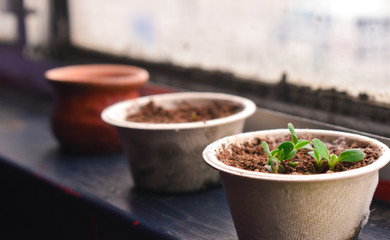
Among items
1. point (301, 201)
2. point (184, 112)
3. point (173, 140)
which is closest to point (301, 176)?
point (301, 201)

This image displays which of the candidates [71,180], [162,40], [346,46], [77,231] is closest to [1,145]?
[71,180]

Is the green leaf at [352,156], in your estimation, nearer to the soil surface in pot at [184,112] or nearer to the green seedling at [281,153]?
the green seedling at [281,153]

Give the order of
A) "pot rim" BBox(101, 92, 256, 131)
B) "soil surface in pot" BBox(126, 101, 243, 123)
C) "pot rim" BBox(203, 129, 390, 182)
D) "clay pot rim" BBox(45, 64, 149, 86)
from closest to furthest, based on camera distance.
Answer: "pot rim" BBox(203, 129, 390, 182) < "pot rim" BBox(101, 92, 256, 131) < "soil surface in pot" BBox(126, 101, 243, 123) < "clay pot rim" BBox(45, 64, 149, 86)

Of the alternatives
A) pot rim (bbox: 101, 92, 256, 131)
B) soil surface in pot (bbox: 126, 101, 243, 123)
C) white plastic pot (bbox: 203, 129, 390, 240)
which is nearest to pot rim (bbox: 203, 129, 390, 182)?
white plastic pot (bbox: 203, 129, 390, 240)

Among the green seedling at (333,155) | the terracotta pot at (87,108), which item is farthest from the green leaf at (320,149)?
the terracotta pot at (87,108)

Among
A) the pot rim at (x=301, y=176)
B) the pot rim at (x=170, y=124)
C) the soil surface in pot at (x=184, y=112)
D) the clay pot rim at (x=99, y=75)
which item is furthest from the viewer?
the clay pot rim at (x=99, y=75)

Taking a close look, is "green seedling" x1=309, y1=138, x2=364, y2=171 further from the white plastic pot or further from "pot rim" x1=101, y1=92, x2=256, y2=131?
"pot rim" x1=101, y1=92, x2=256, y2=131

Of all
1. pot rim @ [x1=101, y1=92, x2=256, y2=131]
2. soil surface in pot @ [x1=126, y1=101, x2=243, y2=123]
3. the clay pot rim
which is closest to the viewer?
pot rim @ [x1=101, y1=92, x2=256, y2=131]
